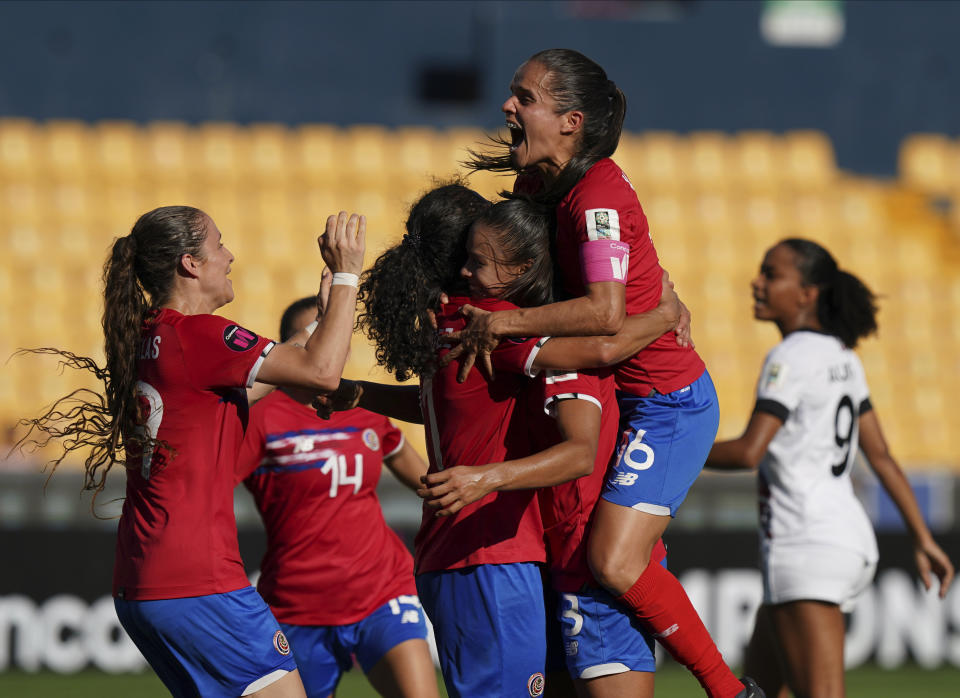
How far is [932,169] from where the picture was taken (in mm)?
15938

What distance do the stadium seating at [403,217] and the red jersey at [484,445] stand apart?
9.08 metres

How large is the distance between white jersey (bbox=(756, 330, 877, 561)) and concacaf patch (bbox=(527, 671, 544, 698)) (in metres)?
1.97

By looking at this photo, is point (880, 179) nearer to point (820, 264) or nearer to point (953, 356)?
point (953, 356)

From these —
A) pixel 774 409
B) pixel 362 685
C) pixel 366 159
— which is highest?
pixel 366 159

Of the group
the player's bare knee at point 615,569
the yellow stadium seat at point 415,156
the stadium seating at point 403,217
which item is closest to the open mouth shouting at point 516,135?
the player's bare knee at point 615,569

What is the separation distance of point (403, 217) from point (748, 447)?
903 cm

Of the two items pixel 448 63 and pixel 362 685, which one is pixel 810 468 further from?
pixel 448 63

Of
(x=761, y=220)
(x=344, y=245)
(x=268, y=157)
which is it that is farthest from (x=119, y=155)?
(x=344, y=245)

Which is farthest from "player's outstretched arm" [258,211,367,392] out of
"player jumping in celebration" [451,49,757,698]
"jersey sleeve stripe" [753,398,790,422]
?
"jersey sleeve stripe" [753,398,790,422]

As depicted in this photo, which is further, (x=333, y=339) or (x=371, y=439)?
(x=371, y=439)

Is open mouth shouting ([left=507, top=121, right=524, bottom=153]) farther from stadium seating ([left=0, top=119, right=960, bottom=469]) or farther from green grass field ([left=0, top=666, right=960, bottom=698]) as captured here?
stadium seating ([left=0, top=119, right=960, bottom=469])

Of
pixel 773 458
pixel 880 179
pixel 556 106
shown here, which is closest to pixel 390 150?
pixel 880 179

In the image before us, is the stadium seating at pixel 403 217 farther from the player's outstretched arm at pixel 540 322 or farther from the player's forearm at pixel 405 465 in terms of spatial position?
the player's outstretched arm at pixel 540 322

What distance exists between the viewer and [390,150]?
1520 cm
